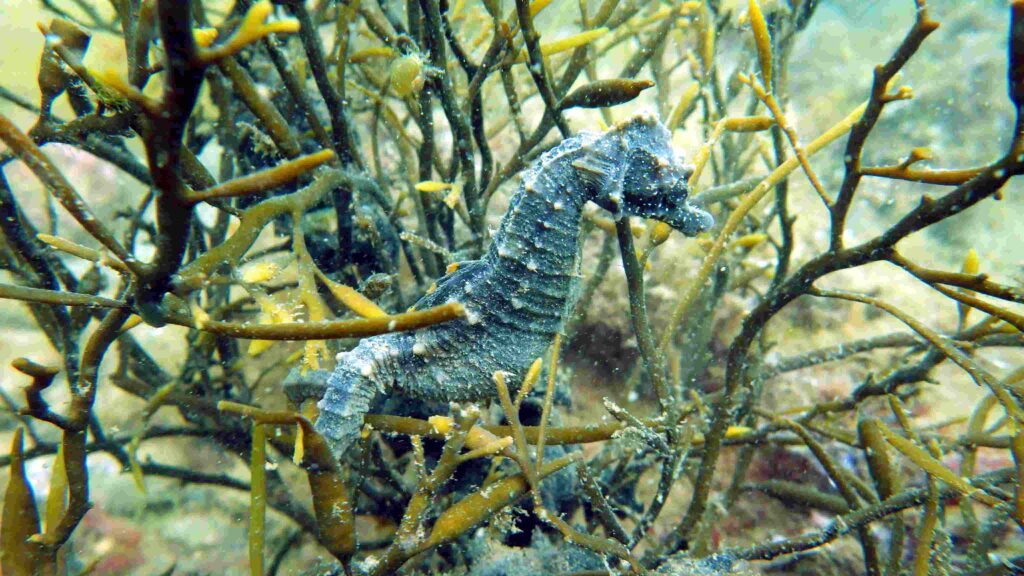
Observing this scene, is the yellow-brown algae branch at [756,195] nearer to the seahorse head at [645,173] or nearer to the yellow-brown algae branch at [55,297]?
the seahorse head at [645,173]

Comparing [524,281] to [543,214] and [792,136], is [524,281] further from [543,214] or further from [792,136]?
[792,136]

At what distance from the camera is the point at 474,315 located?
210 cm

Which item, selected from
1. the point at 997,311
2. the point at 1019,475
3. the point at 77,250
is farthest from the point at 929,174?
the point at 77,250

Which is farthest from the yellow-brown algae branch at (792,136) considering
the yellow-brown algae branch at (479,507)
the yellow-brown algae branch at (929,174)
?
the yellow-brown algae branch at (479,507)

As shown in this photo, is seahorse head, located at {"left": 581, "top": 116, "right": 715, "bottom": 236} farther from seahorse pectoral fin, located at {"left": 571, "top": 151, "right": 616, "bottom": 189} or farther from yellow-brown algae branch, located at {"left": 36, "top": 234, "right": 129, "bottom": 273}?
yellow-brown algae branch, located at {"left": 36, "top": 234, "right": 129, "bottom": 273}

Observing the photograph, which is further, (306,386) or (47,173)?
(306,386)

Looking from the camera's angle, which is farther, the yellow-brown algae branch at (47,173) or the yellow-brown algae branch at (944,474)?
the yellow-brown algae branch at (944,474)

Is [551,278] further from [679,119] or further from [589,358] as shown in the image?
[589,358]

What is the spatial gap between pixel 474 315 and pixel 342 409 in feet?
2.16

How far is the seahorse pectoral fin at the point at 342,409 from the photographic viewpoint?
1987mm

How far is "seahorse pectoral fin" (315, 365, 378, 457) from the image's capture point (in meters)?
1.99

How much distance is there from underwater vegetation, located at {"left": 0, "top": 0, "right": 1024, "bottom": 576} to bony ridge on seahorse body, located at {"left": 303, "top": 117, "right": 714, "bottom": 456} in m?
0.01

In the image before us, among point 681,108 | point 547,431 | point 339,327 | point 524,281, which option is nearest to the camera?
point 339,327

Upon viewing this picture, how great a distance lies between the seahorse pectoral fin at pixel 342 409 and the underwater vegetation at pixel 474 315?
0.04 ft
